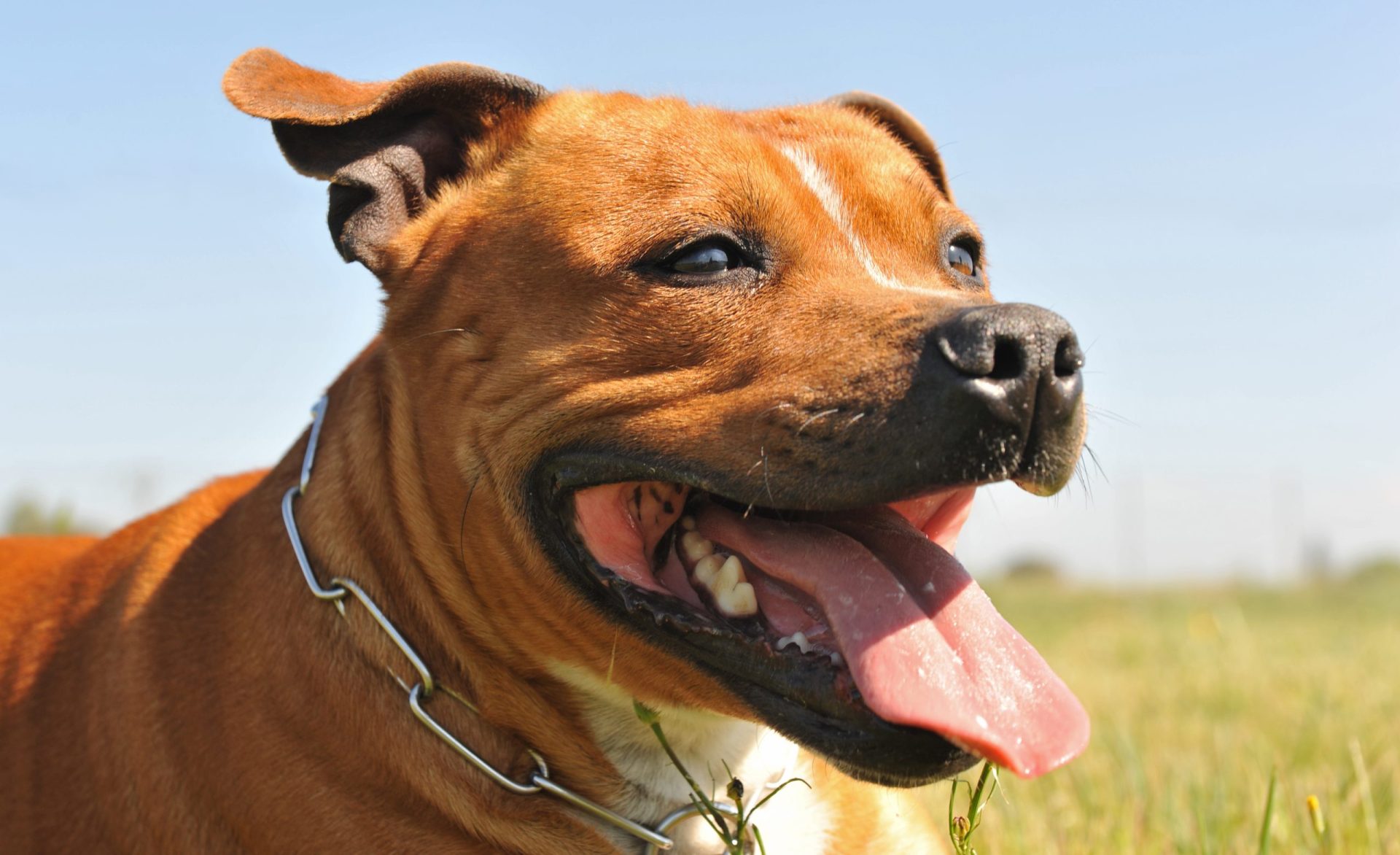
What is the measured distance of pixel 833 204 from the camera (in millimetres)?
3422

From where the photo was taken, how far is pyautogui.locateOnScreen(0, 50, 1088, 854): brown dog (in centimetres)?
280

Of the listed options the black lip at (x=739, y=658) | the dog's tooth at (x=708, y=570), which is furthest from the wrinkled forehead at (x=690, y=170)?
the dog's tooth at (x=708, y=570)

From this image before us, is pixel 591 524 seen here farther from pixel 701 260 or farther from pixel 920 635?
pixel 920 635

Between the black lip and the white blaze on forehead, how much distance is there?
721 millimetres

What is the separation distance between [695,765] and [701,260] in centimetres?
127

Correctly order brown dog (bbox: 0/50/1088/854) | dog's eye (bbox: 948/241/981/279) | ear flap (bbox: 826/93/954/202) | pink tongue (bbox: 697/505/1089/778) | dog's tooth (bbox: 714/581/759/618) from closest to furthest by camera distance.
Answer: pink tongue (bbox: 697/505/1089/778) < brown dog (bbox: 0/50/1088/854) < dog's tooth (bbox: 714/581/759/618) < dog's eye (bbox: 948/241/981/279) < ear flap (bbox: 826/93/954/202)

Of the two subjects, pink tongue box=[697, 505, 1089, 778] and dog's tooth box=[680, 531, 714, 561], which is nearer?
pink tongue box=[697, 505, 1089, 778]

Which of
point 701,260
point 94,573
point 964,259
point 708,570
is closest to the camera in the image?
point 708,570

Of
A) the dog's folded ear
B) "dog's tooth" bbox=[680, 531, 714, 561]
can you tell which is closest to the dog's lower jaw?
"dog's tooth" bbox=[680, 531, 714, 561]

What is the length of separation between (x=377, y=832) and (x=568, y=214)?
153 cm

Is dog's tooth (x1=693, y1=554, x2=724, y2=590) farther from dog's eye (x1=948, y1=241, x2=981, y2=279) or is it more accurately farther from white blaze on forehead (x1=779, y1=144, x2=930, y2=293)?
dog's eye (x1=948, y1=241, x2=981, y2=279)

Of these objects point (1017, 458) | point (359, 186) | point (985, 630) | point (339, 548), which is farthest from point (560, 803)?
point (359, 186)

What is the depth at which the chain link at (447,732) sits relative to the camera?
9.97 feet

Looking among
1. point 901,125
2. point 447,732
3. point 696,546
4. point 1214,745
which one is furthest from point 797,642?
point 1214,745
